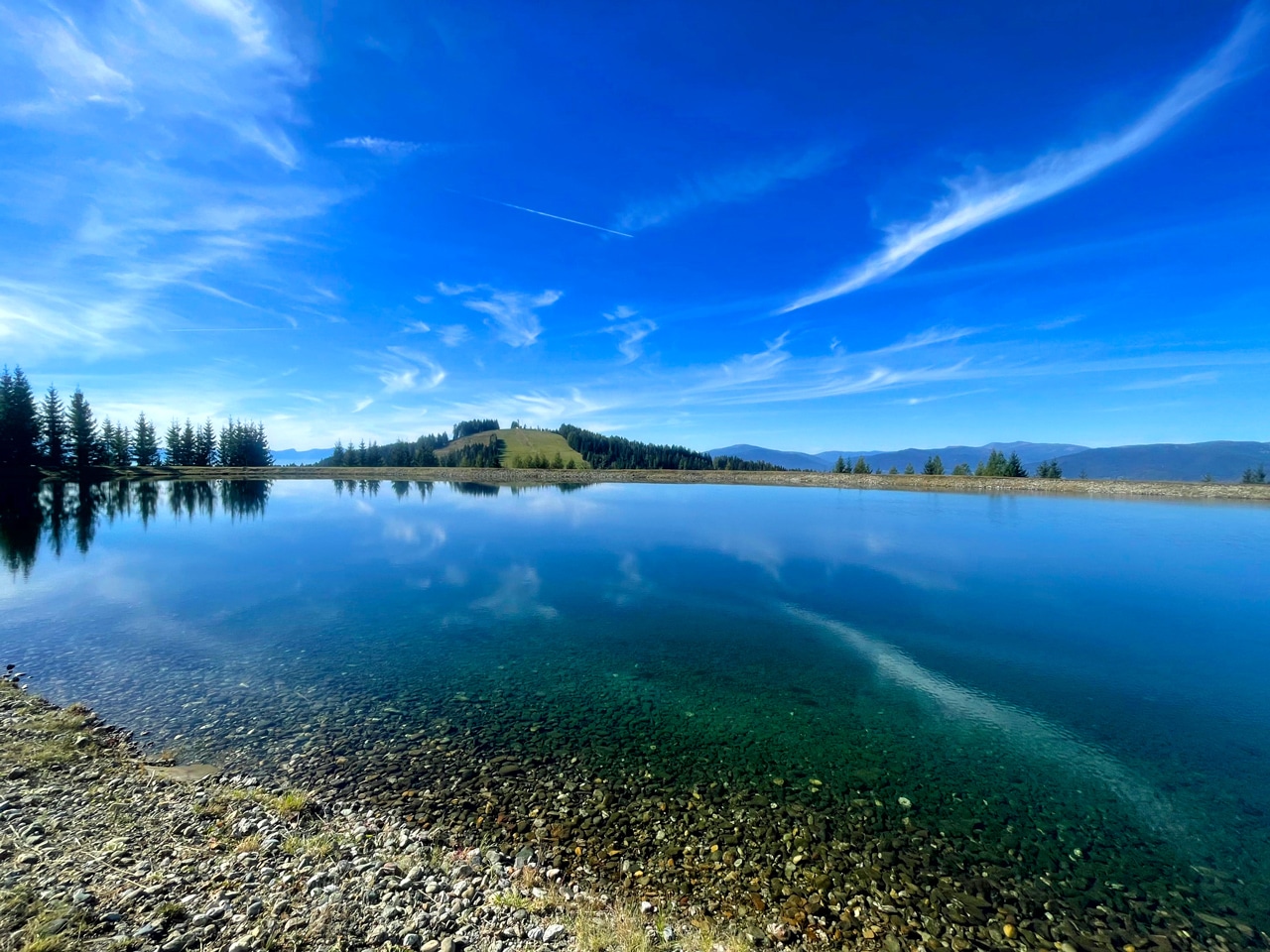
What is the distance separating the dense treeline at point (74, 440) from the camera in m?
73.2

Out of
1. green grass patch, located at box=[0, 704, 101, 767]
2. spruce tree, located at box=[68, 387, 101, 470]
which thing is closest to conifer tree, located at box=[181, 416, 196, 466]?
spruce tree, located at box=[68, 387, 101, 470]

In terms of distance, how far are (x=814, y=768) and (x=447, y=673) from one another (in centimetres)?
904

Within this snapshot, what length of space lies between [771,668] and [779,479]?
10663 centimetres

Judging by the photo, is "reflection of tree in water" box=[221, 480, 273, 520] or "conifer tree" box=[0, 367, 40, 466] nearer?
"reflection of tree in water" box=[221, 480, 273, 520]

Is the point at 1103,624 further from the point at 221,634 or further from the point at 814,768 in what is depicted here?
the point at 221,634

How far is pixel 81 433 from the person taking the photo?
84.4m

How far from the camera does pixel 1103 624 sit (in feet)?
57.3

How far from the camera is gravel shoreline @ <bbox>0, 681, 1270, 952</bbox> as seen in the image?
5133mm

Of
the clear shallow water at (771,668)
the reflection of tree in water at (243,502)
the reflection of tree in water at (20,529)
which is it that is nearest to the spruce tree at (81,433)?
the reflection of tree in water at (20,529)

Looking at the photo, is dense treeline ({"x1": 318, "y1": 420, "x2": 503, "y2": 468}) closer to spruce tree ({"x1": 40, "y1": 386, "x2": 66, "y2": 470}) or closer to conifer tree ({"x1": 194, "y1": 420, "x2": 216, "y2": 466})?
conifer tree ({"x1": 194, "y1": 420, "x2": 216, "y2": 466})

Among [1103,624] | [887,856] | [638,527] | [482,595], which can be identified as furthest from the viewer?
[638,527]

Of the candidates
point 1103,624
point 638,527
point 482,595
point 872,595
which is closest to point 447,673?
point 482,595

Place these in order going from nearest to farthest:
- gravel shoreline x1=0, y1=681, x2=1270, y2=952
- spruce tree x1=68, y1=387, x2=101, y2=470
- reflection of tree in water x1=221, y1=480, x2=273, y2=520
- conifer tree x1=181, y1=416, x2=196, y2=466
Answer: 1. gravel shoreline x1=0, y1=681, x2=1270, y2=952
2. reflection of tree in water x1=221, y1=480, x2=273, y2=520
3. spruce tree x1=68, y1=387, x2=101, y2=470
4. conifer tree x1=181, y1=416, x2=196, y2=466

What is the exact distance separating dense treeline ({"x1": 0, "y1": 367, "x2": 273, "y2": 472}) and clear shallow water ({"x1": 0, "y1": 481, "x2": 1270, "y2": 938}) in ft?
238
